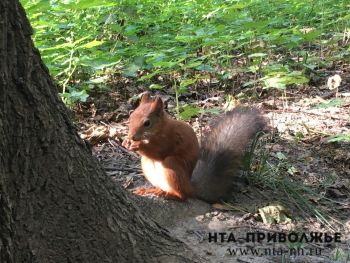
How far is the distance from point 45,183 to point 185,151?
→ 69.8 inches

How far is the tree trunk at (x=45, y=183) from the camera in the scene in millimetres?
1736

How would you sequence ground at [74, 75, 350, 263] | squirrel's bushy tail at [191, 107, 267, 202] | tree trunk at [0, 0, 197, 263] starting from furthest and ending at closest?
squirrel's bushy tail at [191, 107, 267, 202]
ground at [74, 75, 350, 263]
tree trunk at [0, 0, 197, 263]

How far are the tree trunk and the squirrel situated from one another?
1.23 m

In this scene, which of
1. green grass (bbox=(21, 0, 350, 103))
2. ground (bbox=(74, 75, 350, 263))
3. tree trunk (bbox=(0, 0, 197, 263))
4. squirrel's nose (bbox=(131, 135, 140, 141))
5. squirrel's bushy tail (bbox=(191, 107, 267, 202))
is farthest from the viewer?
green grass (bbox=(21, 0, 350, 103))

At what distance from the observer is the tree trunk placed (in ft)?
5.70

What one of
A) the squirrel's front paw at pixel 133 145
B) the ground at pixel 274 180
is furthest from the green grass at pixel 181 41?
the squirrel's front paw at pixel 133 145

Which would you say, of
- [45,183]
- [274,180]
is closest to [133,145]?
[274,180]

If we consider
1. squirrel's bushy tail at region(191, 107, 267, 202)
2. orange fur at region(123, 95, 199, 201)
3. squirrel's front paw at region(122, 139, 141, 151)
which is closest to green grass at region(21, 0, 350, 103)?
squirrel's bushy tail at region(191, 107, 267, 202)

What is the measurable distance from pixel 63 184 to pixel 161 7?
612 cm

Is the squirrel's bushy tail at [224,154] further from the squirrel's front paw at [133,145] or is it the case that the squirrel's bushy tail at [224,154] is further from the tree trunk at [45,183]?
the tree trunk at [45,183]

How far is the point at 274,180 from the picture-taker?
373 cm

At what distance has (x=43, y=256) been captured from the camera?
193 centimetres

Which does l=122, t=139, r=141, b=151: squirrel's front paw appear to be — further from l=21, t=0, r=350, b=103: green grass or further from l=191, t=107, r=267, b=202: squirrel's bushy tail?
l=21, t=0, r=350, b=103: green grass

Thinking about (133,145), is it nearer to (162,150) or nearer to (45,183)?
(162,150)
